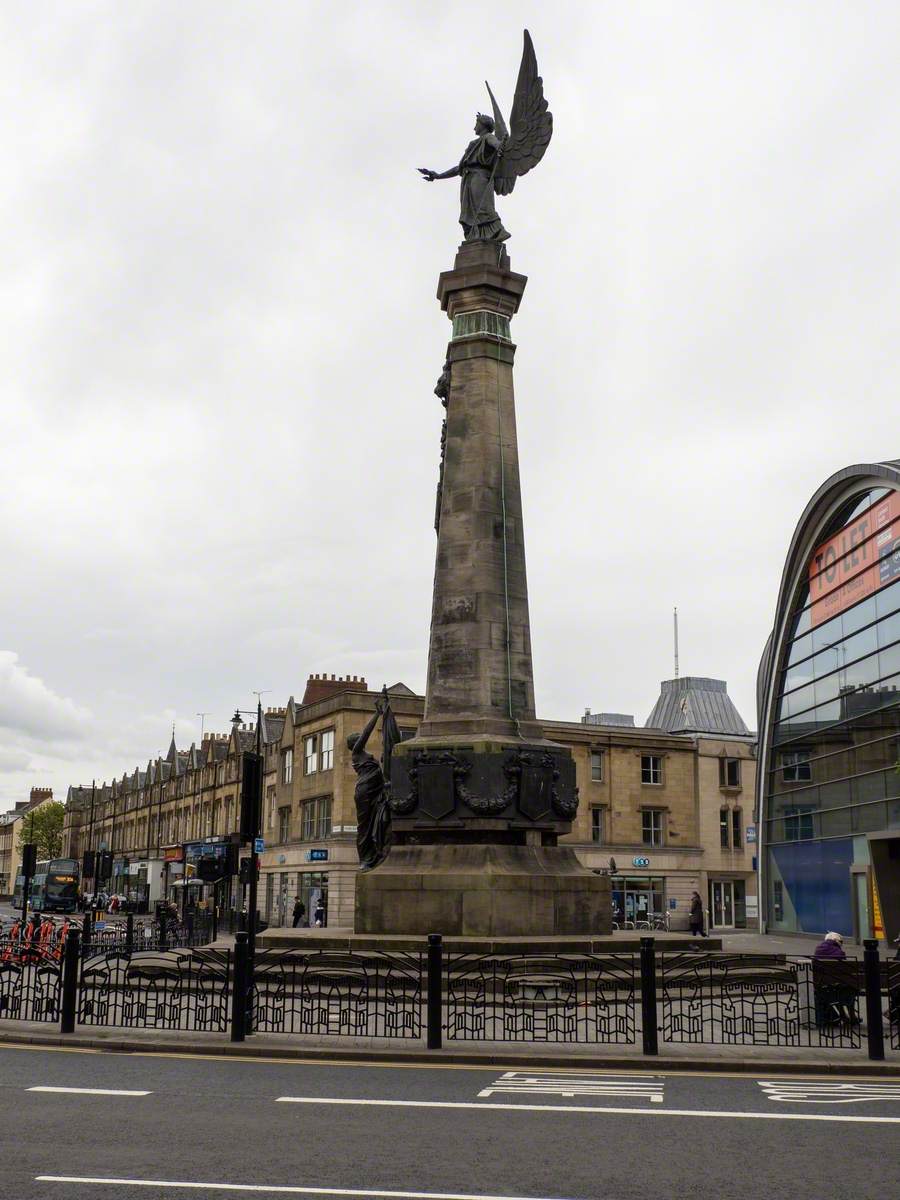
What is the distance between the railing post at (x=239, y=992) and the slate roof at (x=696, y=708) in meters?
69.9

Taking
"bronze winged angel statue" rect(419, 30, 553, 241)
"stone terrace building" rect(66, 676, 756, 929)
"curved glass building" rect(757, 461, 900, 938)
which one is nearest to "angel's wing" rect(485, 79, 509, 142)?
"bronze winged angel statue" rect(419, 30, 553, 241)

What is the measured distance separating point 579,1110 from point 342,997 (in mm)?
6461

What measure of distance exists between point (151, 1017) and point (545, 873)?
6655 millimetres

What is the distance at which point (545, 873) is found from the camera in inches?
753

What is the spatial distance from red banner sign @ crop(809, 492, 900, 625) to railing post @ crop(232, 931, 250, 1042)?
28483 mm

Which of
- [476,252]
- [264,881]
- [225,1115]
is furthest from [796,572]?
[225,1115]

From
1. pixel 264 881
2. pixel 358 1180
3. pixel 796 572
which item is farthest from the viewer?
pixel 264 881

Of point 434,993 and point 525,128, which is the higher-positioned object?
point 525,128

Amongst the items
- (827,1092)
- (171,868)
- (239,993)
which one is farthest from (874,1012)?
(171,868)

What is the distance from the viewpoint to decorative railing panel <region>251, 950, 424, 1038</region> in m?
13.8

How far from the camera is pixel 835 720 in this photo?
4078 cm

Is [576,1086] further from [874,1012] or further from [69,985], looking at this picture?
[69,985]

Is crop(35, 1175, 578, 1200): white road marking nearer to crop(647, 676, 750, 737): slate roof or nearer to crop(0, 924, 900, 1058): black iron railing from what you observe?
crop(0, 924, 900, 1058): black iron railing

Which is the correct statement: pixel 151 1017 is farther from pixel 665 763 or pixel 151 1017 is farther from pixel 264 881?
pixel 264 881
